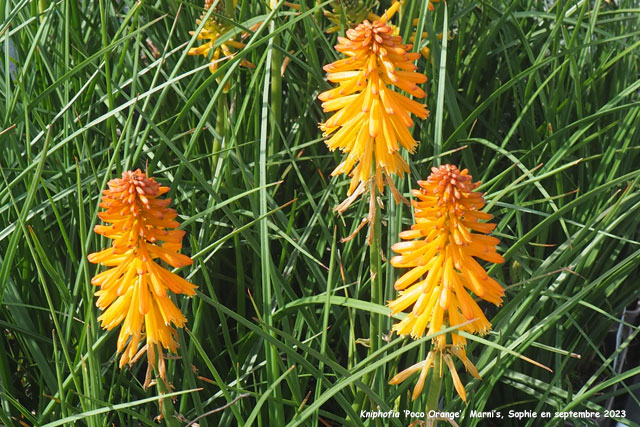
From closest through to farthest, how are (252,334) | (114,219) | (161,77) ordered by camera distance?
(114,219)
(252,334)
(161,77)

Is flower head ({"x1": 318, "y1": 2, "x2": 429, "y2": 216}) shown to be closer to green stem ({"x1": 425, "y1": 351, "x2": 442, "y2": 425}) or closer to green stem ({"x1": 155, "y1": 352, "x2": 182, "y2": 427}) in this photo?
green stem ({"x1": 425, "y1": 351, "x2": 442, "y2": 425})

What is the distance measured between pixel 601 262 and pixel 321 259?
135 centimetres

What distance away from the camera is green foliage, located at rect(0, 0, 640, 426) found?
2602 millimetres

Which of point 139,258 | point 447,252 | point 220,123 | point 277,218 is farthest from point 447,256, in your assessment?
point 220,123

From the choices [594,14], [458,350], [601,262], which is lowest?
[601,262]

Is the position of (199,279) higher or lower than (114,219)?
lower

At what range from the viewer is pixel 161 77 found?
385 cm

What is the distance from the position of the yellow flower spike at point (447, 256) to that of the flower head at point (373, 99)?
280 millimetres

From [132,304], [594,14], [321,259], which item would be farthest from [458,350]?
[594,14]

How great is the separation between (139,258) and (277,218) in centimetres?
126

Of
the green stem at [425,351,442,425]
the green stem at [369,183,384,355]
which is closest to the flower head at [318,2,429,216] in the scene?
the green stem at [369,183,384,355]

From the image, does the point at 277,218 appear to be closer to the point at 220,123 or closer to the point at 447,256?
the point at 220,123

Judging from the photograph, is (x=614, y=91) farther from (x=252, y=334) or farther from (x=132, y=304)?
(x=132, y=304)

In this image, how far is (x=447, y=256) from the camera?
2.05 m
